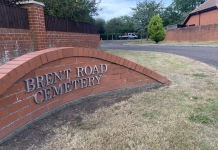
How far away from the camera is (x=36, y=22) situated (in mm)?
4789

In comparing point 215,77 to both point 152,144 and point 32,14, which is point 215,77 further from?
point 32,14

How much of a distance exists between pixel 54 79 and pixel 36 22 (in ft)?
8.63

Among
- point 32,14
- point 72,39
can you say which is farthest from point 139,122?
point 72,39

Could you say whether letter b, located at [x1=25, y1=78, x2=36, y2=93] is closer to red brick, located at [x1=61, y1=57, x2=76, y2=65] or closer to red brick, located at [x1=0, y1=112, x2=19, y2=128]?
Answer: red brick, located at [x1=0, y1=112, x2=19, y2=128]

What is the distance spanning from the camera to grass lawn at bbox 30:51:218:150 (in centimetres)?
208

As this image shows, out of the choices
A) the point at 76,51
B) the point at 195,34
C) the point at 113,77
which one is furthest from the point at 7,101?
the point at 195,34

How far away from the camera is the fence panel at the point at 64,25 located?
18.6 ft

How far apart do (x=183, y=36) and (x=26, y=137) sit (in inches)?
1077

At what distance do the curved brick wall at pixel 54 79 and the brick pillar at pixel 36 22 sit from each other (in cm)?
228

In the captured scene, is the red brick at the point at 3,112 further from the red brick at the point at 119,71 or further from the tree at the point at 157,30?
the tree at the point at 157,30

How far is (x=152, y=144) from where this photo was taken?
207cm

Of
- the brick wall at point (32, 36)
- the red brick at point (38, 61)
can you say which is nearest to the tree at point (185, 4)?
the brick wall at point (32, 36)

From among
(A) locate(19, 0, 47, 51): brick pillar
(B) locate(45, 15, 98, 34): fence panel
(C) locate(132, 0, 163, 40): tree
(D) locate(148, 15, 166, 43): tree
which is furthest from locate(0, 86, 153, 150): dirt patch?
(C) locate(132, 0, 163, 40): tree

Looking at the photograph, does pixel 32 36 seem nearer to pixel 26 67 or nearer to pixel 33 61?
pixel 33 61
